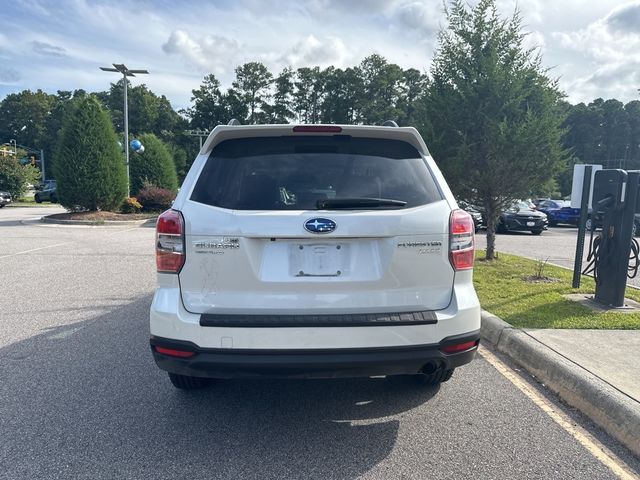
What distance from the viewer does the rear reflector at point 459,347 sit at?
2.85 m

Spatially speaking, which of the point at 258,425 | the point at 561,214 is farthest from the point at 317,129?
the point at 561,214

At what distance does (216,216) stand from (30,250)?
1096cm

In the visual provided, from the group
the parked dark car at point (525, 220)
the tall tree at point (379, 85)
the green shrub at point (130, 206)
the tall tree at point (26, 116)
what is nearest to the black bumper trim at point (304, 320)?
the parked dark car at point (525, 220)

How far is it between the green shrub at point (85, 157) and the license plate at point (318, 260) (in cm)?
2009

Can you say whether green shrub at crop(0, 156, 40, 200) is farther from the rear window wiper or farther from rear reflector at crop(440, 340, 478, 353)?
rear reflector at crop(440, 340, 478, 353)

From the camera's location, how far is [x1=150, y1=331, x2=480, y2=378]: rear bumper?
2.69 metres

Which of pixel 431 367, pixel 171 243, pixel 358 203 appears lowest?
pixel 431 367

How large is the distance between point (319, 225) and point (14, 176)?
135 feet

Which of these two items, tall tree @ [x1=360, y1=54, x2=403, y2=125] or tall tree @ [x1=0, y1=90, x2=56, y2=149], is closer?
tall tree @ [x1=360, y1=54, x2=403, y2=125]

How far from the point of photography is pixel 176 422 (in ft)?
10.7

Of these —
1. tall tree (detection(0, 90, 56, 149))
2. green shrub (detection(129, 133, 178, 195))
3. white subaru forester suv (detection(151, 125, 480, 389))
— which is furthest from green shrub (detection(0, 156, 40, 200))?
tall tree (detection(0, 90, 56, 149))

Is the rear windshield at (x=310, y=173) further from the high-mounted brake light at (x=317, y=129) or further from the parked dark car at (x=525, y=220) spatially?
the parked dark car at (x=525, y=220)

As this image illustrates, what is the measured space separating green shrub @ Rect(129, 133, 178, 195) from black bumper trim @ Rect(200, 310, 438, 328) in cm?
2739

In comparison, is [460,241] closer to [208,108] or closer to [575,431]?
[575,431]
